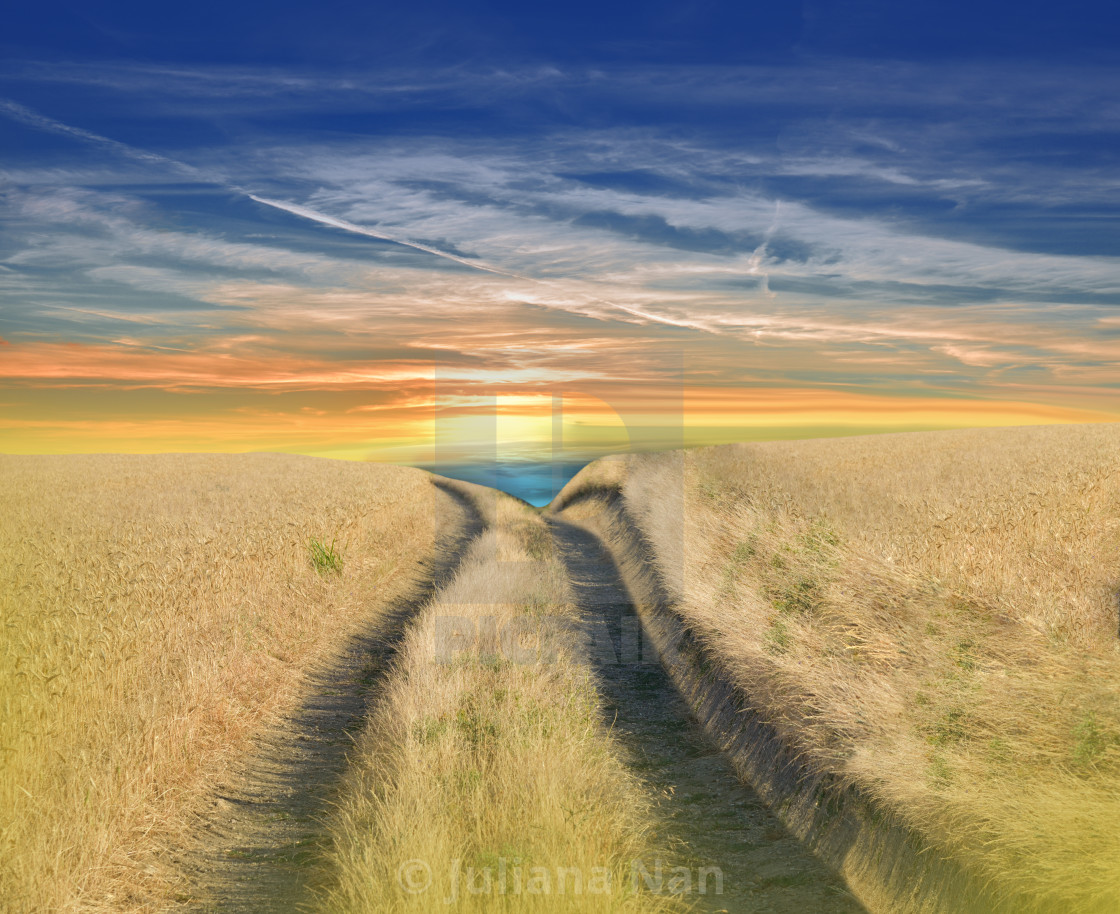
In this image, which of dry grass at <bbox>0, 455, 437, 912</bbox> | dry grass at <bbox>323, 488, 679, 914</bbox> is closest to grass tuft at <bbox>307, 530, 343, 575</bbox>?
dry grass at <bbox>0, 455, 437, 912</bbox>

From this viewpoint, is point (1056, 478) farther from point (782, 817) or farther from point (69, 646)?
point (69, 646)

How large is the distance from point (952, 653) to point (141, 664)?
8401mm

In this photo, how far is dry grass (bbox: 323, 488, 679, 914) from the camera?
4594mm

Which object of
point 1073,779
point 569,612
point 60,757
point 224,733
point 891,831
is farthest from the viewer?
point 569,612

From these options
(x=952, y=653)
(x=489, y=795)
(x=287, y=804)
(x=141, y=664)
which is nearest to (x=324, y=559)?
(x=141, y=664)

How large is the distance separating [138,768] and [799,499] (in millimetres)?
17392

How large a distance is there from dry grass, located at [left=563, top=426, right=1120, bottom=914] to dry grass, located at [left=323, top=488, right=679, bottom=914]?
200 cm

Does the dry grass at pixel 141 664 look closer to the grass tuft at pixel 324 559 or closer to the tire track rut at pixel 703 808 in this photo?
the grass tuft at pixel 324 559

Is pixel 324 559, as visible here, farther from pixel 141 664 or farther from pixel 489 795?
pixel 489 795

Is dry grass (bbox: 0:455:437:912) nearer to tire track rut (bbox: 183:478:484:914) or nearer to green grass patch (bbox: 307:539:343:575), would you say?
green grass patch (bbox: 307:539:343:575)

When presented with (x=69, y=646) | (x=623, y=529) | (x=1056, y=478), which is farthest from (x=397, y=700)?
(x=1056, y=478)

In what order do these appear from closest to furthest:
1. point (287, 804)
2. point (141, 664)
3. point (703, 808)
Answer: point (703, 808) → point (287, 804) → point (141, 664)

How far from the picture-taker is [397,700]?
318 inches

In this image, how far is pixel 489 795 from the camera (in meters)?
5.64
